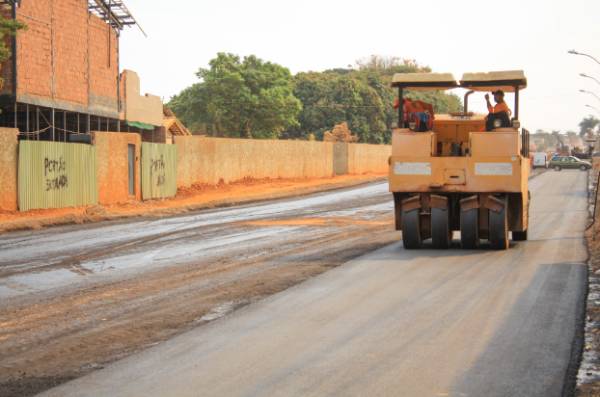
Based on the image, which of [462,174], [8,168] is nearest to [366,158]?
[8,168]

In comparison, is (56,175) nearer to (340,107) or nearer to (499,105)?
(499,105)

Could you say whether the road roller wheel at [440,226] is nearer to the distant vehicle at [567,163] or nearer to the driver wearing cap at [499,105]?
the driver wearing cap at [499,105]

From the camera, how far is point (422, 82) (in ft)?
57.5

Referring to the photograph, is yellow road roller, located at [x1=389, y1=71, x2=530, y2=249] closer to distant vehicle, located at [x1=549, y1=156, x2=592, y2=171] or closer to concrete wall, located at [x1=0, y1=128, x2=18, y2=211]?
concrete wall, located at [x1=0, y1=128, x2=18, y2=211]

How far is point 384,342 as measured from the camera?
8.77 m

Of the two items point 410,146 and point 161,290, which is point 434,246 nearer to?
point 410,146

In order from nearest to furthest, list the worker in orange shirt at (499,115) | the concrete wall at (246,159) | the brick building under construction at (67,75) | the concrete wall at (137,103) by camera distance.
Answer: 1. the worker in orange shirt at (499,115)
2. the brick building under construction at (67,75)
3. the concrete wall at (246,159)
4. the concrete wall at (137,103)

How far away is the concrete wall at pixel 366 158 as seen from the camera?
2660 inches

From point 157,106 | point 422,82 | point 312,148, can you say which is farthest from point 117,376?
point 312,148

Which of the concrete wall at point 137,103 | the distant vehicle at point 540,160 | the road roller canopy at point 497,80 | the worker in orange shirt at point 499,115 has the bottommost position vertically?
the distant vehicle at point 540,160

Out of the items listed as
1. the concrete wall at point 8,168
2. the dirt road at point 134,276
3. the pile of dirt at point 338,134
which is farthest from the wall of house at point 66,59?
the pile of dirt at point 338,134

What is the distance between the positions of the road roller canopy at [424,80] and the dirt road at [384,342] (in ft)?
15.3

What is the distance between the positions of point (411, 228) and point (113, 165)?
60.6 ft

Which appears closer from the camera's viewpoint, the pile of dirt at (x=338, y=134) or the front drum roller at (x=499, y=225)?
the front drum roller at (x=499, y=225)
